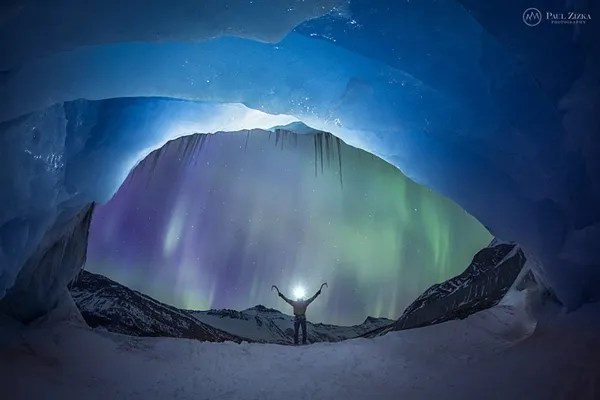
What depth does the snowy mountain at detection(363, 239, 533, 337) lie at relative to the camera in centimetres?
1240

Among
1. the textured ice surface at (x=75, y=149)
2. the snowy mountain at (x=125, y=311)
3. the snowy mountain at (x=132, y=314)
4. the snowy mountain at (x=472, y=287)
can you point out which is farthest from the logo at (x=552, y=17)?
the snowy mountain at (x=125, y=311)

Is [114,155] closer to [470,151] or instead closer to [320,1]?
[320,1]

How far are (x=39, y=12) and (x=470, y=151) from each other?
14.9 ft

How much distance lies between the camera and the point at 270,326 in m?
21.7

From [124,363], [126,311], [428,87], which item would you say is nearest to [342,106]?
[428,87]

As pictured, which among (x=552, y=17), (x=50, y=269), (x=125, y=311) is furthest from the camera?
(x=125, y=311)

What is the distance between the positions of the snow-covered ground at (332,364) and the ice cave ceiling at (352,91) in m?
0.96

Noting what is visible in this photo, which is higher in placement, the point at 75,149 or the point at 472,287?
the point at 472,287

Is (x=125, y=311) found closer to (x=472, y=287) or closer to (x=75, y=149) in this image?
(x=75, y=149)

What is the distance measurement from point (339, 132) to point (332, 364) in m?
3.17

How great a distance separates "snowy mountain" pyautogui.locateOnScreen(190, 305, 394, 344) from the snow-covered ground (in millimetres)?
13305

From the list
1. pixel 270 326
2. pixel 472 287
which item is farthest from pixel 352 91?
pixel 270 326

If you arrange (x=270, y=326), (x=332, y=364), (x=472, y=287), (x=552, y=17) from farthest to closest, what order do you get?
1. (x=270, y=326)
2. (x=472, y=287)
3. (x=332, y=364)
4. (x=552, y=17)

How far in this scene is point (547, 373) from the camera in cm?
353
